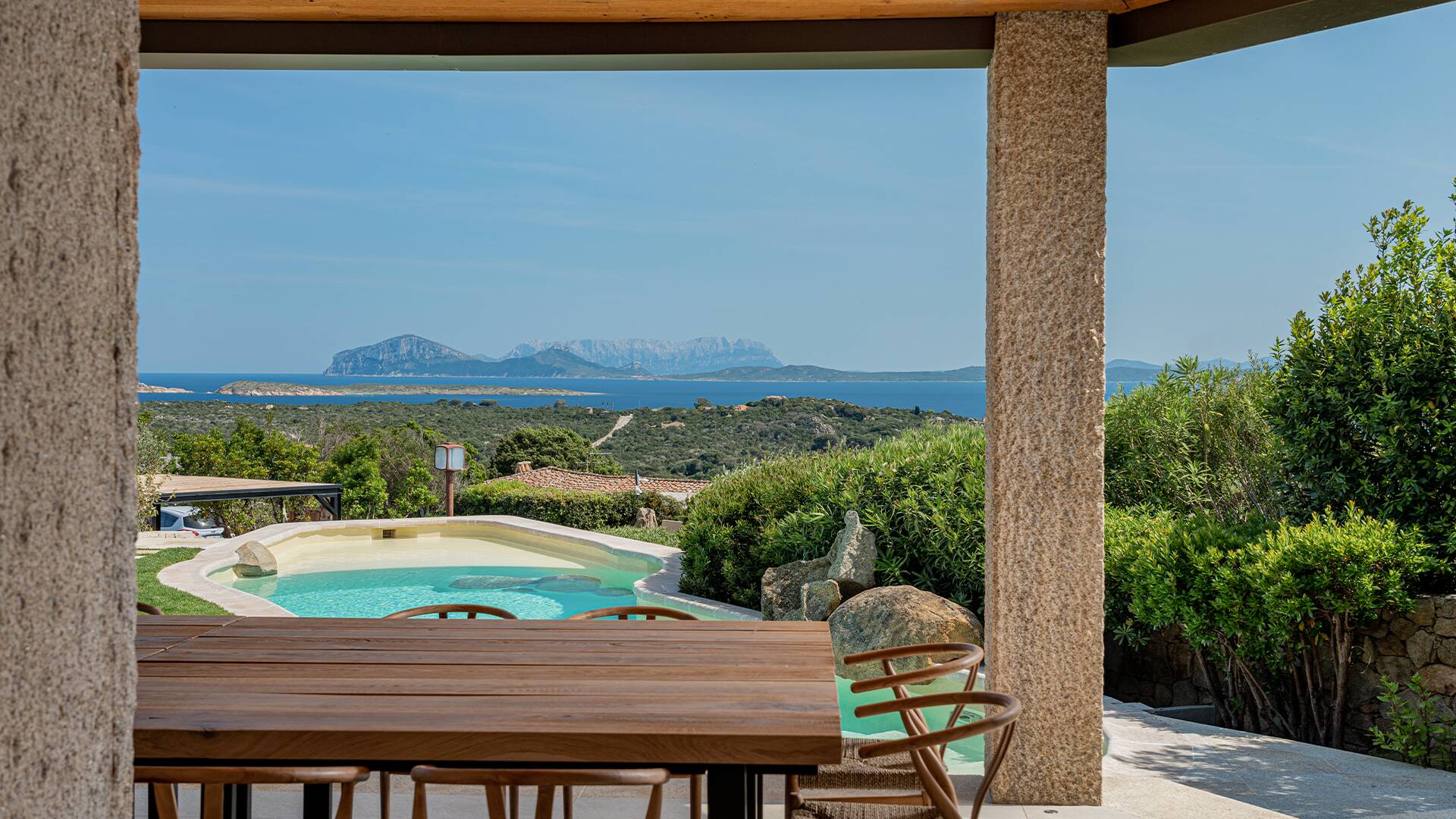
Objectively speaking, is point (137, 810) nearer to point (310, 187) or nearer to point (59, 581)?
point (59, 581)

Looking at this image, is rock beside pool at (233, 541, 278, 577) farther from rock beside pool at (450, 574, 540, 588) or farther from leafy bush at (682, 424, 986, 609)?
leafy bush at (682, 424, 986, 609)

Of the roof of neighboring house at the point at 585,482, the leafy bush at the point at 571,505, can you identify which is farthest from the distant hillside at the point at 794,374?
the leafy bush at the point at 571,505

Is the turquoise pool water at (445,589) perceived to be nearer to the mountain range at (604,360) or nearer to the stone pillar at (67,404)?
the stone pillar at (67,404)

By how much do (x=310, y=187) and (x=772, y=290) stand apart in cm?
2538

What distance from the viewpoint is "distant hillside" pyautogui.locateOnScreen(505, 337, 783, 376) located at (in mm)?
55625

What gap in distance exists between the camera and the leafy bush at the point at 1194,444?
6.05 metres

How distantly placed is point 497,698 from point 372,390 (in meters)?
49.9

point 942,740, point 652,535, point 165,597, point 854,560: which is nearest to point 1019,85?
point 942,740

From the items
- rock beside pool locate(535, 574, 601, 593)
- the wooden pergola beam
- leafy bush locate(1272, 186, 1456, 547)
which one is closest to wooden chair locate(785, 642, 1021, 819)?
the wooden pergola beam

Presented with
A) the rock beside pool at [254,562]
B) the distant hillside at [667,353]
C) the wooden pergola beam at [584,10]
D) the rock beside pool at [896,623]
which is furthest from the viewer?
the distant hillside at [667,353]

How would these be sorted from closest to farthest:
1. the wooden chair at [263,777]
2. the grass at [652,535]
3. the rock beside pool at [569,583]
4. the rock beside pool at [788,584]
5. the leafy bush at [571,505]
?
the wooden chair at [263,777]
the rock beside pool at [788,584]
the rock beside pool at [569,583]
the grass at [652,535]
the leafy bush at [571,505]

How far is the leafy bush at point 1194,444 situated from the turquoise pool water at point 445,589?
4434 millimetres

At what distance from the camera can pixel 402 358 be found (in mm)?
55406

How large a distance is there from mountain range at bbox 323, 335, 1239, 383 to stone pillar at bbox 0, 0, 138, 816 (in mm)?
52395
